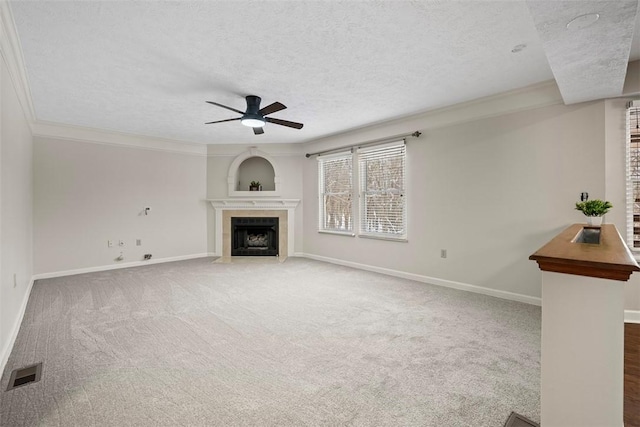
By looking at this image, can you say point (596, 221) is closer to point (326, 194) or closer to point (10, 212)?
point (326, 194)

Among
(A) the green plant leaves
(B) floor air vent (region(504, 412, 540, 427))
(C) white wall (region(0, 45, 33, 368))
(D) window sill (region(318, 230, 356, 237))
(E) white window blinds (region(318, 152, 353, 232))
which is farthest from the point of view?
(E) white window blinds (region(318, 152, 353, 232))

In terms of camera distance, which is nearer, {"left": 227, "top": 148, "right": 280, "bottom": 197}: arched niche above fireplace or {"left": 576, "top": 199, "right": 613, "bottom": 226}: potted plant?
{"left": 576, "top": 199, "right": 613, "bottom": 226}: potted plant

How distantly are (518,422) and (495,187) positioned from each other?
2930 mm

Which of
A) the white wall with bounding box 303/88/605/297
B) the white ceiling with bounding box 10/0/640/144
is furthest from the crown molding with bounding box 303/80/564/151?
the white ceiling with bounding box 10/0/640/144

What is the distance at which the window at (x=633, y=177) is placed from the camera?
10.1 feet

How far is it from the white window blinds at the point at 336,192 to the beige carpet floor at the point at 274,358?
83.8 inches

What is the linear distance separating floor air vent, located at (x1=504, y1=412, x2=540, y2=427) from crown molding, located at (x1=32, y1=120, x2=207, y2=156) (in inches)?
265

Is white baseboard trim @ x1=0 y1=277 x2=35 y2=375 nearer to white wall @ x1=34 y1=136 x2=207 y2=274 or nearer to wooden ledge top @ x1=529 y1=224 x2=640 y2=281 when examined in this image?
white wall @ x1=34 y1=136 x2=207 y2=274

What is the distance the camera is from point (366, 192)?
5504 mm

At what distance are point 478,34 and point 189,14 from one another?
7.36 ft

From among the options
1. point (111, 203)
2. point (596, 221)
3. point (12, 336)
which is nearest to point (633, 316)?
point (596, 221)

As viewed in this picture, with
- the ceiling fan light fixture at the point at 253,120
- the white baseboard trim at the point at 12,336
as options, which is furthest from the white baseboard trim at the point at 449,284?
the white baseboard trim at the point at 12,336

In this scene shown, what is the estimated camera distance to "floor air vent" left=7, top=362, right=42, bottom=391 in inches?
80.1

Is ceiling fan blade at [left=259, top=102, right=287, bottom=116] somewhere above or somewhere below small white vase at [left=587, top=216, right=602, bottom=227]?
above
